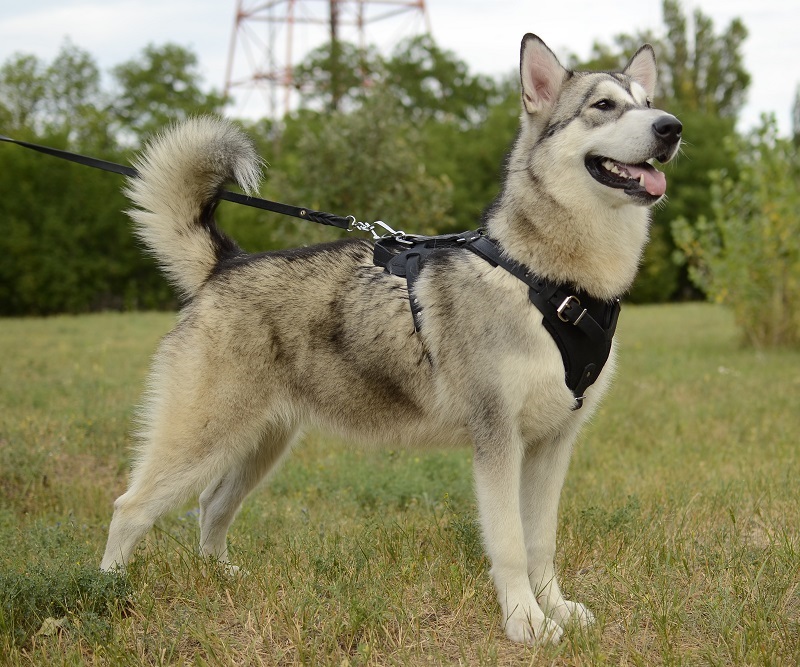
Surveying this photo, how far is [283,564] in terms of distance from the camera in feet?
12.3

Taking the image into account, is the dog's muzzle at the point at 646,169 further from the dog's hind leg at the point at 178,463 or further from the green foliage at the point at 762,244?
the green foliage at the point at 762,244

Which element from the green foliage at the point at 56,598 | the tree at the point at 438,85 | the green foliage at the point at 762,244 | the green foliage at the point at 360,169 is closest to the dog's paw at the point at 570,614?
the green foliage at the point at 56,598

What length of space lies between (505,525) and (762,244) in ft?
30.6

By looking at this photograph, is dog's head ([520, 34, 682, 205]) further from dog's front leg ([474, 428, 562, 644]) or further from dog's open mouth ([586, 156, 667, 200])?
dog's front leg ([474, 428, 562, 644])

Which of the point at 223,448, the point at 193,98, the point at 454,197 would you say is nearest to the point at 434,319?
the point at 223,448

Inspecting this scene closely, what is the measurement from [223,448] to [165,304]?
727 inches

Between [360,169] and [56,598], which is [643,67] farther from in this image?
[360,169]

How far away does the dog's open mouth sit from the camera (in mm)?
3191

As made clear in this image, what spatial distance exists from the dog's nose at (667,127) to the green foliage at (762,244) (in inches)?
336

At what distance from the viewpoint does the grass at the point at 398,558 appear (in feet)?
9.79

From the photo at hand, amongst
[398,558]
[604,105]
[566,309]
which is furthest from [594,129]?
[398,558]


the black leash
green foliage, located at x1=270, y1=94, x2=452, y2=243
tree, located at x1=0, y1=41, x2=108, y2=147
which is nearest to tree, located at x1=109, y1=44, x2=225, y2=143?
tree, located at x1=0, y1=41, x2=108, y2=147

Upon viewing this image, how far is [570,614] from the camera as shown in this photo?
10.7ft

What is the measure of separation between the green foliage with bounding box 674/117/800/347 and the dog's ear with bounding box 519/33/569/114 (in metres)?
8.39
